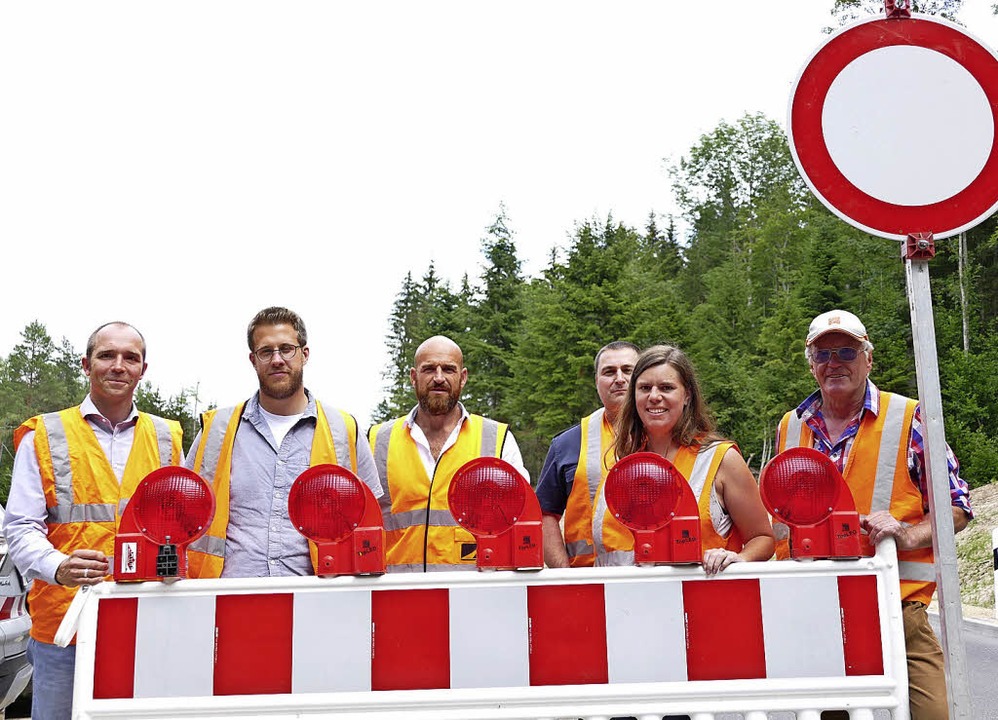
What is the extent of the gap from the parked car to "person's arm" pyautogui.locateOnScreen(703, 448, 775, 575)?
4.30 m

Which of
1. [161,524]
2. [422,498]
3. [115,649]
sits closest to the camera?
[115,649]

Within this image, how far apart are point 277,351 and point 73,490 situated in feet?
3.32

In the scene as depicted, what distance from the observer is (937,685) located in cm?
362

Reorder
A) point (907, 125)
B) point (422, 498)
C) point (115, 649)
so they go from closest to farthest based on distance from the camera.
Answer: point (115, 649) < point (907, 125) < point (422, 498)

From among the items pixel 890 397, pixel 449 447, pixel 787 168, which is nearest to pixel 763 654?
pixel 890 397

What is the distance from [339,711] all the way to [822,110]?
2.22 metres

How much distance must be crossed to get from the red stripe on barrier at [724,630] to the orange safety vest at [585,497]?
143 cm

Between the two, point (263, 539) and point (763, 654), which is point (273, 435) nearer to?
point (263, 539)

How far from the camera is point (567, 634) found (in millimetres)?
2912

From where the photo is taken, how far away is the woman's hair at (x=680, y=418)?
4109 mm

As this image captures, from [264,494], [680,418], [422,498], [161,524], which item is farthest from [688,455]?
[161,524]

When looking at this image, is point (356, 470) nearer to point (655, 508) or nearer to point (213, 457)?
point (213, 457)

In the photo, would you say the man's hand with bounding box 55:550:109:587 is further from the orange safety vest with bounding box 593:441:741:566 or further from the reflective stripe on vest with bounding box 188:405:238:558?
the orange safety vest with bounding box 593:441:741:566

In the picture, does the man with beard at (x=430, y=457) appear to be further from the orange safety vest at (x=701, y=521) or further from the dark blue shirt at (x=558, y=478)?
the orange safety vest at (x=701, y=521)
